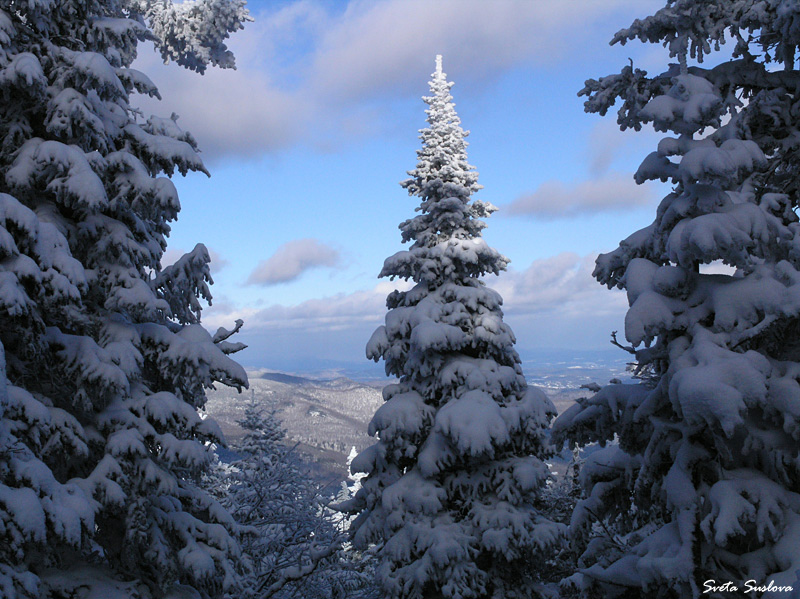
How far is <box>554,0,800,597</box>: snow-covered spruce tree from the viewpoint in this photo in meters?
5.69

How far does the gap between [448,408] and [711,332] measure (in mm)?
6294

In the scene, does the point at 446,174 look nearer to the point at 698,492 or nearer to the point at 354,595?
the point at 698,492

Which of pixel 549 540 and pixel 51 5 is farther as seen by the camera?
pixel 549 540

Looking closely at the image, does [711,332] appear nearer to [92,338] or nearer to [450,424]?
[450,424]

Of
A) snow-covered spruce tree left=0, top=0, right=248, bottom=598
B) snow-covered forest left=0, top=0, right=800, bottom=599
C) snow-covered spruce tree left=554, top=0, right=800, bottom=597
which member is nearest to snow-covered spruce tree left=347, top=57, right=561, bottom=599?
snow-covered forest left=0, top=0, right=800, bottom=599

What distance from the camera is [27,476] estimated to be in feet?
20.2

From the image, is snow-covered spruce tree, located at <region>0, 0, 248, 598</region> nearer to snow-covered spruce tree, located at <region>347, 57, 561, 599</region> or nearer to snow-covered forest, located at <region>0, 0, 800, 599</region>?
snow-covered forest, located at <region>0, 0, 800, 599</region>

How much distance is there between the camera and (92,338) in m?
7.95

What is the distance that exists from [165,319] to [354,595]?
13.2m

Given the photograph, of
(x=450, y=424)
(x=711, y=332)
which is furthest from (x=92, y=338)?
(x=711, y=332)

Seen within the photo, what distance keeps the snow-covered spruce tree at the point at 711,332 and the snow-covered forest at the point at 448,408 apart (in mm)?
27

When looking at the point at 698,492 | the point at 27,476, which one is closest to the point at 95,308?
the point at 27,476

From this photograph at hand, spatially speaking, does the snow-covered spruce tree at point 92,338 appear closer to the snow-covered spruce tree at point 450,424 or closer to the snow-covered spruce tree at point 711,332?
the snow-covered spruce tree at point 450,424

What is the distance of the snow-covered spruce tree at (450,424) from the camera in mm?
11250
